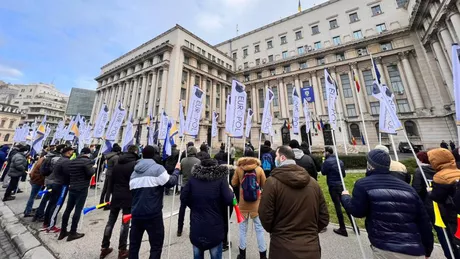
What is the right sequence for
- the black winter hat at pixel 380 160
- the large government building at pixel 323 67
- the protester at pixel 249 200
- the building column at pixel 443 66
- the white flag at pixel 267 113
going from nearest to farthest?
the black winter hat at pixel 380 160 → the protester at pixel 249 200 → the white flag at pixel 267 113 → the building column at pixel 443 66 → the large government building at pixel 323 67

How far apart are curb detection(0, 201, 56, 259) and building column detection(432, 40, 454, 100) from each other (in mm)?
35068

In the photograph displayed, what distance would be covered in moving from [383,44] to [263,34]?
75.1 feet

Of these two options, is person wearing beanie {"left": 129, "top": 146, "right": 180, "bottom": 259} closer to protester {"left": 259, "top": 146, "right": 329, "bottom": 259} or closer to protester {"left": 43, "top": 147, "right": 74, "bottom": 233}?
protester {"left": 259, "top": 146, "right": 329, "bottom": 259}

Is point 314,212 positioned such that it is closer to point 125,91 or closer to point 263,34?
point 125,91

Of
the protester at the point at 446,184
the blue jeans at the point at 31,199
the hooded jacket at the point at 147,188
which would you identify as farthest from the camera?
the blue jeans at the point at 31,199

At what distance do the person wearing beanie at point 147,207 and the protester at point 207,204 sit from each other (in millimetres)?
630

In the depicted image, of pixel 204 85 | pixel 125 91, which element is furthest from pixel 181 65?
pixel 125 91

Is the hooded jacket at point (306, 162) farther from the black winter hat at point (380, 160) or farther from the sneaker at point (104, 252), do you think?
the sneaker at point (104, 252)

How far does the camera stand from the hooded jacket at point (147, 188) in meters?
2.79

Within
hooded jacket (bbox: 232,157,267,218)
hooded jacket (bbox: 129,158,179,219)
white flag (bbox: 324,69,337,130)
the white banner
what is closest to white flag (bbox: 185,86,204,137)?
hooded jacket (bbox: 232,157,267,218)

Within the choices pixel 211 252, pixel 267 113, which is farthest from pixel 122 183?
pixel 267 113

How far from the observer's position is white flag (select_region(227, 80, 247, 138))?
5262 mm

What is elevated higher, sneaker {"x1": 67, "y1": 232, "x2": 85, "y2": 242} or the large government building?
the large government building

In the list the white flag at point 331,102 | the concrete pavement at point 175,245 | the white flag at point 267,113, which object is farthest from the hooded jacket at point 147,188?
the white flag at point 267,113
